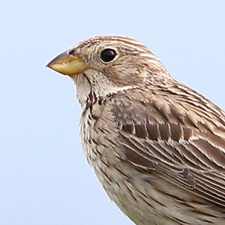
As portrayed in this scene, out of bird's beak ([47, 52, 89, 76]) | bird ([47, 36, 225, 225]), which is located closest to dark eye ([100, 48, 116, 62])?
bird ([47, 36, 225, 225])

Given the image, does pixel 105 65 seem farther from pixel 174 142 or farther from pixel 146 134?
pixel 174 142

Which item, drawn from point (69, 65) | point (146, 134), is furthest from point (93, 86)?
point (146, 134)

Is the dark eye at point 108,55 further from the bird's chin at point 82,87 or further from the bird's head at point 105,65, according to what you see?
the bird's chin at point 82,87

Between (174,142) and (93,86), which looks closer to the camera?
(174,142)

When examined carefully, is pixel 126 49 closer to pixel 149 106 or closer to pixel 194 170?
pixel 149 106

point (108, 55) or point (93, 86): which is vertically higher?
point (108, 55)

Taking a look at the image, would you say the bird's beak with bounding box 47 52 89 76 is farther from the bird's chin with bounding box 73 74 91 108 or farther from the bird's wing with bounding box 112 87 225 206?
the bird's wing with bounding box 112 87 225 206

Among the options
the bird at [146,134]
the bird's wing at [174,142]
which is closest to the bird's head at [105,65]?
the bird at [146,134]

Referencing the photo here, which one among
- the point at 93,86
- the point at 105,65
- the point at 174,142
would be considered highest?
the point at 105,65
